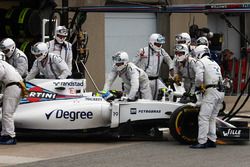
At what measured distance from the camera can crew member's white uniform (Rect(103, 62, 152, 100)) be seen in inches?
548

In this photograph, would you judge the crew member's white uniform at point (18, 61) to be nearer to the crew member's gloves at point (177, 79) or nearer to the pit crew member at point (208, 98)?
the crew member's gloves at point (177, 79)

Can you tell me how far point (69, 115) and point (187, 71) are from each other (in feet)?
7.95

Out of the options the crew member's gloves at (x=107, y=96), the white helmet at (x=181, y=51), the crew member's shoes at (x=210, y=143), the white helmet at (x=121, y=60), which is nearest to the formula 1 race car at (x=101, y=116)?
the crew member's gloves at (x=107, y=96)

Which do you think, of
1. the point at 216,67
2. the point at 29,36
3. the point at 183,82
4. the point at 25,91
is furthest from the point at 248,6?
the point at 29,36

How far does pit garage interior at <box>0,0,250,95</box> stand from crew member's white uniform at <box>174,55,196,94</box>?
183 centimetres

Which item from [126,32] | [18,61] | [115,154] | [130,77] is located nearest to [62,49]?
[18,61]

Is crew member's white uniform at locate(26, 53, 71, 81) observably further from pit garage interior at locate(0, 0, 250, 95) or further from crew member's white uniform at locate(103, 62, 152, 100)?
pit garage interior at locate(0, 0, 250, 95)

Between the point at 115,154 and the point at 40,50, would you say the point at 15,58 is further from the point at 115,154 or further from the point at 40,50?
the point at 115,154

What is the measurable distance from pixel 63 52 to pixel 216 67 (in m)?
4.20

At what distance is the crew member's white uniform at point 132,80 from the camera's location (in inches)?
548

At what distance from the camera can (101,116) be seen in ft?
44.4

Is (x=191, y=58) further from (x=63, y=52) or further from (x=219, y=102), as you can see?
(x=63, y=52)

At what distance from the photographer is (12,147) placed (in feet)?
42.7

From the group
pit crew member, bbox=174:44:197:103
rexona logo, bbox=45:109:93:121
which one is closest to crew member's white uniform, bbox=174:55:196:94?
pit crew member, bbox=174:44:197:103
